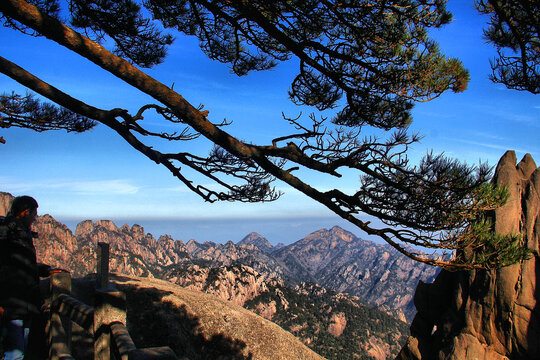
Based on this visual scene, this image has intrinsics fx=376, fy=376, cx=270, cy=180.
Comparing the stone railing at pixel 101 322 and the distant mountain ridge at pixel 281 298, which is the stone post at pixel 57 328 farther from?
the distant mountain ridge at pixel 281 298

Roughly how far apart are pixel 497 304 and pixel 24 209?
10.0 m

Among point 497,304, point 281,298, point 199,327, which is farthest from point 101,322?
point 281,298

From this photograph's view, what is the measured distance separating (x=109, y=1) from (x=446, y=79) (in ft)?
18.9

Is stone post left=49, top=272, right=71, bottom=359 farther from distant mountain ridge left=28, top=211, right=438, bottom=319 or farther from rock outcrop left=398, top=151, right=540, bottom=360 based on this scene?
distant mountain ridge left=28, top=211, right=438, bottom=319

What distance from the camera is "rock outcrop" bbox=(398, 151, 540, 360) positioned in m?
8.87

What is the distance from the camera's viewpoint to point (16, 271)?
3422 mm

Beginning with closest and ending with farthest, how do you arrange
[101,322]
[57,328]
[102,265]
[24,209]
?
[101,322], [24,209], [57,328], [102,265]

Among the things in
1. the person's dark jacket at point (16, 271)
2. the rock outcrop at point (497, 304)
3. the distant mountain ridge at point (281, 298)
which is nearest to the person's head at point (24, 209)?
the person's dark jacket at point (16, 271)

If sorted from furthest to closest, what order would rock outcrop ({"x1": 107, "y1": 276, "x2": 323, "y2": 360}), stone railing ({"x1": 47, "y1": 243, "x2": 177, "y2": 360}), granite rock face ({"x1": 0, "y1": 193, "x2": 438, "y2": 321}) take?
1. granite rock face ({"x1": 0, "y1": 193, "x2": 438, "y2": 321})
2. rock outcrop ({"x1": 107, "y1": 276, "x2": 323, "y2": 360})
3. stone railing ({"x1": 47, "y1": 243, "x2": 177, "y2": 360})

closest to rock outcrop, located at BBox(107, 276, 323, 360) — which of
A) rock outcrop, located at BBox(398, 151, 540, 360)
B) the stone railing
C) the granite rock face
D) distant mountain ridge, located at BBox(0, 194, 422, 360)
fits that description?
the granite rock face

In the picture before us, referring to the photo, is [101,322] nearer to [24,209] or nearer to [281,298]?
[24,209]

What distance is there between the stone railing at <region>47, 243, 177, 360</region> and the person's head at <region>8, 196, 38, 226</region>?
0.77 meters

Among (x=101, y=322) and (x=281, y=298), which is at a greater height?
(x=101, y=322)

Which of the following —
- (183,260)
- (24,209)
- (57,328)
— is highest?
(24,209)
